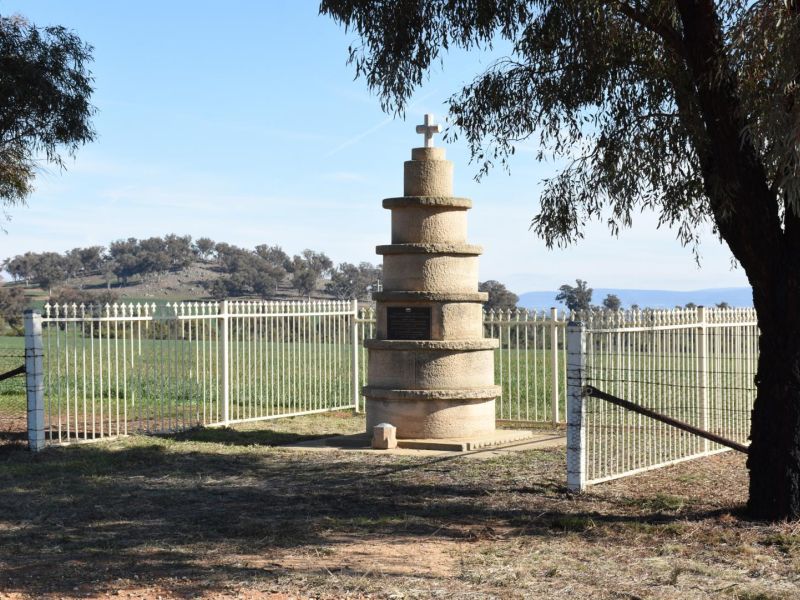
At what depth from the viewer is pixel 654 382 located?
12.6 meters

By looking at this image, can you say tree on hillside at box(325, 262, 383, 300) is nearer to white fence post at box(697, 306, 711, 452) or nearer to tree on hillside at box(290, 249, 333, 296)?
tree on hillside at box(290, 249, 333, 296)

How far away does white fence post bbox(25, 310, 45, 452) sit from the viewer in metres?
14.2

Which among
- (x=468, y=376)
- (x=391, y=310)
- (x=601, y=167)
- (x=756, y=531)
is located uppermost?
(x=601, y=167)

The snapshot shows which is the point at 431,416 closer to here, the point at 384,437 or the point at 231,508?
the point at 384,437

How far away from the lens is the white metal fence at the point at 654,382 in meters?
11.0

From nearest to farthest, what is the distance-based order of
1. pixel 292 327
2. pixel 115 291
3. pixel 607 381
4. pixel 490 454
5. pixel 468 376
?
1. pixel 607 381
2. pixel 490 454
3. pixel 468 376
4. pixel 292 327
5. pixel 115 291

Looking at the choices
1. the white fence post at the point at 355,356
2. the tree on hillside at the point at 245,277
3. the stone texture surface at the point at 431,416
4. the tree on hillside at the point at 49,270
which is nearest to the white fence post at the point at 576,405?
the stone texture surface at the point at 431,416

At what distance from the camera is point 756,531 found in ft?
30.4

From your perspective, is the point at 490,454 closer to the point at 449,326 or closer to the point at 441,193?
the point at 449,326

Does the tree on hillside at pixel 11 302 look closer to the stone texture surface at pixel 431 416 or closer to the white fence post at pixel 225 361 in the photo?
the white fence post at pixel 225 361

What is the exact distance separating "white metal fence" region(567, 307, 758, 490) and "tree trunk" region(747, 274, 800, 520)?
6.10 ft

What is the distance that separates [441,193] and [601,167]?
11.4 ft

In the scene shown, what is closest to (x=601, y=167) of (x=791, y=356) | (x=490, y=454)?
(x=791, y=356)

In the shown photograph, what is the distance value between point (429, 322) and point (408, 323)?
11.9 inches
